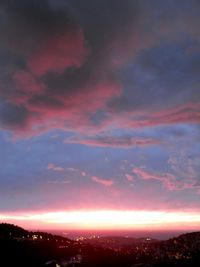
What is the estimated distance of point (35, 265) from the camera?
115 metres

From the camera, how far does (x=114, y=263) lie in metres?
162

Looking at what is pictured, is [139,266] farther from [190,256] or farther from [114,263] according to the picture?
[190,256]

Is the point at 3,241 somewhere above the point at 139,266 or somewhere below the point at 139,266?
above

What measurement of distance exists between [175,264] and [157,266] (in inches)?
405

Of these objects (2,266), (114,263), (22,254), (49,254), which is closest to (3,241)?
(22,254)

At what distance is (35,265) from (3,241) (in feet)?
86.2

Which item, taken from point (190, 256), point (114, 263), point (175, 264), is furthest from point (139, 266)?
point (190, 256)

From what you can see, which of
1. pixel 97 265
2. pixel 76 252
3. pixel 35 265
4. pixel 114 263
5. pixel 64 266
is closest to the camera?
pixel 35 265

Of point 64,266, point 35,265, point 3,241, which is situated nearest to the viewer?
point 35,265

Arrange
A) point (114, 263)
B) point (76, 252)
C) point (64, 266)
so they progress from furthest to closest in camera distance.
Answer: point (76, 252) < point (114, 263) < point (64, 266)

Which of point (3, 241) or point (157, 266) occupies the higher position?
point (3, 241)

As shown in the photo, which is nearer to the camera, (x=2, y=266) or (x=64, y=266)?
(x=2, y=266)

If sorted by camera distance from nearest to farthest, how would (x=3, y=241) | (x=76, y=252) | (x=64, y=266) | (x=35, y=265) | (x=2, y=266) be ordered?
1. (x=2, y=266)
2. (x=35, y=265)
3. (x=64, y=266)
4. (x=3, y=241)
5. (x=76, y=252)

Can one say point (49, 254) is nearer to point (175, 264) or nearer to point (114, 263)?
point (114, 263)
